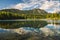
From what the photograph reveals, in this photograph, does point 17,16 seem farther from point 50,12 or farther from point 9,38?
point 50,12

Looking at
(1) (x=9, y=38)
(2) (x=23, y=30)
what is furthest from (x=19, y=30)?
(1) (x=9, y=38)

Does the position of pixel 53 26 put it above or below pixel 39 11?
below

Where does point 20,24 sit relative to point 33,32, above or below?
A: above

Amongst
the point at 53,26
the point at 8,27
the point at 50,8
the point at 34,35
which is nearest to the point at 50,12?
the point at 50,8

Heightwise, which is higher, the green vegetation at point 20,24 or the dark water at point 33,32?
the green vegetation at point 20,24

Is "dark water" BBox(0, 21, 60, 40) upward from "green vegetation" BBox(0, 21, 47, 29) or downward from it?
downward

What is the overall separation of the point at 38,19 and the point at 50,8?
1.48 ft

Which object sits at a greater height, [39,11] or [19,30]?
[39,11]

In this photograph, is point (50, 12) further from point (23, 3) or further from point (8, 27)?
point (8, 27)

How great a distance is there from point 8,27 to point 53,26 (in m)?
1.19

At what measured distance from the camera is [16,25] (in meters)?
3.32

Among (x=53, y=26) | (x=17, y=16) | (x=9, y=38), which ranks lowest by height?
(x=9, y=38)

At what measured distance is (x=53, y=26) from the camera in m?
3.33

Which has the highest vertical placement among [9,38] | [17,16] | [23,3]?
[23,3]
